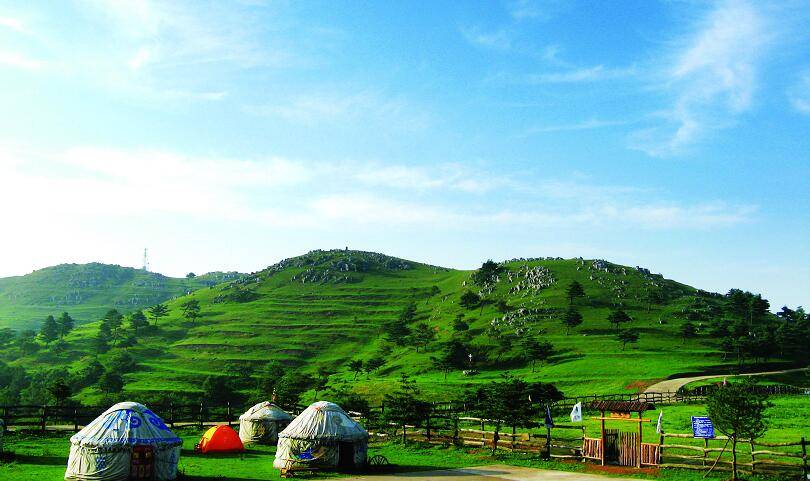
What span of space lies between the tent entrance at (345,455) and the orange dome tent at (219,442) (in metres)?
10.7

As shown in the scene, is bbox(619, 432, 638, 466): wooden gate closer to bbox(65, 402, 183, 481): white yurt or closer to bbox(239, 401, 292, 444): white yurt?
bbox(65, 402, 183, 481): white yurt

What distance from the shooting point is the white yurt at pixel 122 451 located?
30.3 m

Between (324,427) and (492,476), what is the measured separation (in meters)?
10.1

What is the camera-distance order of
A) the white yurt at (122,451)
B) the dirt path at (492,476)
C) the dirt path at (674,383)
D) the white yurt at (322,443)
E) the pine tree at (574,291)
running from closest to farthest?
1. the white yurt at (122,451)
2. the dirt path at (492,476)
3. the white yurt at (322,443)
4. the dirt path at (674,383)
5. the pine tree at (574,291)

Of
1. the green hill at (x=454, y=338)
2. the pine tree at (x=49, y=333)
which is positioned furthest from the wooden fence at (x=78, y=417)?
the pine tree at (x=49, y=333)

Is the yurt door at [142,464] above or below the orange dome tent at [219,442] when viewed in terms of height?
above

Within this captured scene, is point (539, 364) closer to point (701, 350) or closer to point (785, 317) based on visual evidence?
point (701, 350)

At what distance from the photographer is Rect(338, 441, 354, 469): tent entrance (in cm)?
3619

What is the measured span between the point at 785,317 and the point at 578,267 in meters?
54.4

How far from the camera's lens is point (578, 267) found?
186 m

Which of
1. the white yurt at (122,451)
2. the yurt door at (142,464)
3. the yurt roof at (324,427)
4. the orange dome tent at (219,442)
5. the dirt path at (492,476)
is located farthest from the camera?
the orange dome tent at (219,442)

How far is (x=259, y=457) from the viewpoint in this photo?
137 feet

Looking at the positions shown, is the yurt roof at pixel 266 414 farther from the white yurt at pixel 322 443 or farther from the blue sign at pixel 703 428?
the blue sign at pixel 703 428

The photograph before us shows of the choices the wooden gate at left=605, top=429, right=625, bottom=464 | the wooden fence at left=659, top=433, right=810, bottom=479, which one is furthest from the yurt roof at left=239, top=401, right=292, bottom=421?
the wooden fence at left=659, top=433, right=810, bottom=479
